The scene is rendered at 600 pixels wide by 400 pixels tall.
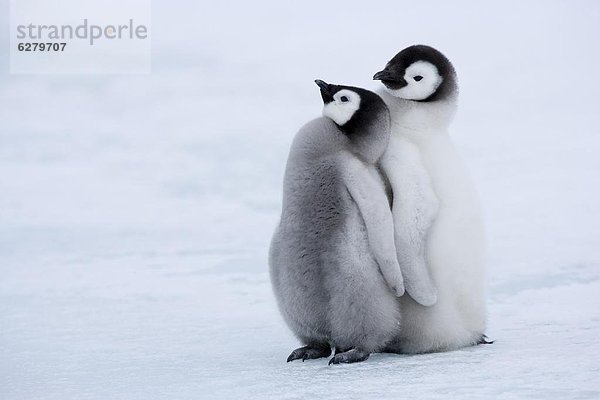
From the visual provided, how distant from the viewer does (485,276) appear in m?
3.29

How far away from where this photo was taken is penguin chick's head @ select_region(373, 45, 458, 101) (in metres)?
3.25

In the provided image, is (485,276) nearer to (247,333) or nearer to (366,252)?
(366,252)

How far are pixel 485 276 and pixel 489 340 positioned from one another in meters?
0.34

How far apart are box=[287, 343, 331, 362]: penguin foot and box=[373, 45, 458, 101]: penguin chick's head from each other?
0.89 meters

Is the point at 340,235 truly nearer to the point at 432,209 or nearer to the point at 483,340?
the point at 432,209

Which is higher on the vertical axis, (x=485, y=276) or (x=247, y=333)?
(x=485, y=276)

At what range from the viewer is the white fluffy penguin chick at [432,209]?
3.11 m

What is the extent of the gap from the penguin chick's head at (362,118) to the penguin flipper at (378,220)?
0.40 feet

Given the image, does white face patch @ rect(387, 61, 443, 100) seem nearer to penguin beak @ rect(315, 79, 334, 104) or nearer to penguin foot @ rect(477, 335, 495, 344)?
penguin beak @ rect(315, 79, 334, 104)

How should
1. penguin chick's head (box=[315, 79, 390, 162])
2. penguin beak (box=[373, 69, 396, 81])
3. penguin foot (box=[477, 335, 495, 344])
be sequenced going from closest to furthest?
penguin chick's head (box=[315, 79, 390, 162]) < penguin beak (box=[373, 69, 396, 81]) < penguin foot (box=[477, 335, 495, 344])

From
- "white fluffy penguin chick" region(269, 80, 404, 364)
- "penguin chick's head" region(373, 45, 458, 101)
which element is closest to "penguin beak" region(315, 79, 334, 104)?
"white fluffy penguin chick" region(269, 80, 404, 364)

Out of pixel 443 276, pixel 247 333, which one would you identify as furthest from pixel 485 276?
pixel 247 333

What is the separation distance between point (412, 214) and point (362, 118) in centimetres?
35

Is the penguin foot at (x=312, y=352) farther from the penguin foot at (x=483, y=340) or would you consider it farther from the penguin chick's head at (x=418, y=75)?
the penguin chick's head at (x=418, y=75)
